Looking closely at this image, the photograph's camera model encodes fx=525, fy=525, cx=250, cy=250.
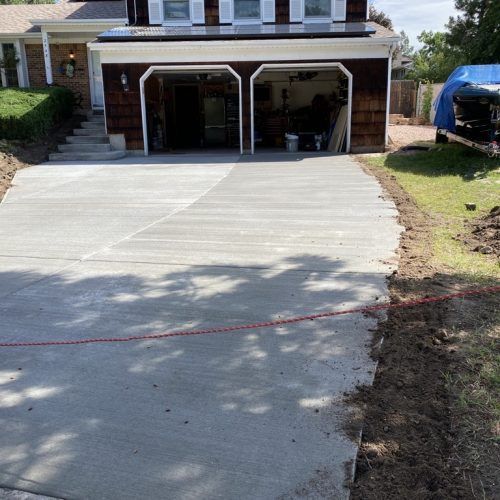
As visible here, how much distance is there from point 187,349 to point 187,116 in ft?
60.2

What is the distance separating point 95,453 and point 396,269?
3722 mm

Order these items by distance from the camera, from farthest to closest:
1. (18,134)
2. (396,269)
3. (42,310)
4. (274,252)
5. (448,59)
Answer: (448,59), (18,134), (274,252), (396,269), (42,310)

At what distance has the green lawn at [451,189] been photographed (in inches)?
227

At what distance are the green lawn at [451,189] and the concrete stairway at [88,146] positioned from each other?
791 centimetres

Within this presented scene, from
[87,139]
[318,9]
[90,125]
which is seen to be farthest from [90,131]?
[318,9]

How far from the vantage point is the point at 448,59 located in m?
38.0

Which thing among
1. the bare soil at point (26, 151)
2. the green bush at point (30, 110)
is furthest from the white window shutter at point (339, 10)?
the bare soil at point (26, 151)

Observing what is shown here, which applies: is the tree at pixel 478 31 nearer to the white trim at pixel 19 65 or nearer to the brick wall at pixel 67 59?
the brick wall at pixel 67 59

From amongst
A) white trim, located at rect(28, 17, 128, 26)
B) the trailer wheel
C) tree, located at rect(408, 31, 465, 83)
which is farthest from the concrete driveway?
tree, located at rect(408, 31, 465, 83)

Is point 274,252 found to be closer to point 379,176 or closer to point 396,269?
point 396,269

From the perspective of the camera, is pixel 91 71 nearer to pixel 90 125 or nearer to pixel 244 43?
pixel 90 125

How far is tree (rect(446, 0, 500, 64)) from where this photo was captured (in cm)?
2452

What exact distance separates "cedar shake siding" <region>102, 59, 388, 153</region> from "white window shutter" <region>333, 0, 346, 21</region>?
10.1ft

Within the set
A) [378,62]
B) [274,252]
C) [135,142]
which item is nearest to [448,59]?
[378,62]
